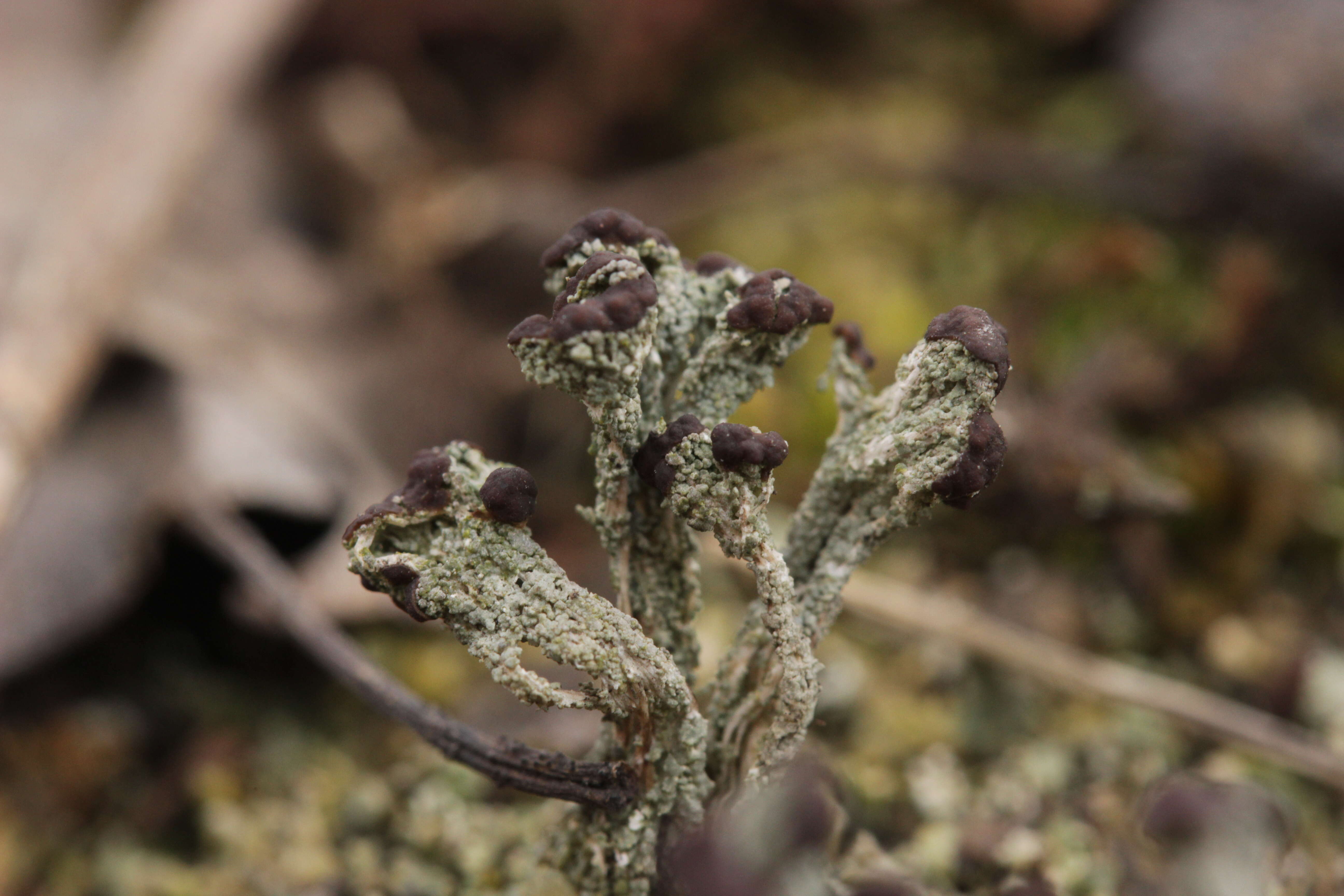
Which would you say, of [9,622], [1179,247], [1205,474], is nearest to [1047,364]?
[1205,474]

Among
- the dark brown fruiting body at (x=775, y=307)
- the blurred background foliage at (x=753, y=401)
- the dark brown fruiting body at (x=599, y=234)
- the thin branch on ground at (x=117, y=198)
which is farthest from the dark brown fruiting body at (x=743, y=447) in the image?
the thin branch on ground at (x=117, y=198)

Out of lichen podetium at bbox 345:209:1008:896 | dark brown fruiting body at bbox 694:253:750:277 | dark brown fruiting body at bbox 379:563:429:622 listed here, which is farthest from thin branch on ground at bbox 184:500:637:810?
dark brown fruiting body at bbox 694:253:750:277

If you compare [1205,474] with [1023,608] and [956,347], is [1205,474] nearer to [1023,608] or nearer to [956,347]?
[1023,608]

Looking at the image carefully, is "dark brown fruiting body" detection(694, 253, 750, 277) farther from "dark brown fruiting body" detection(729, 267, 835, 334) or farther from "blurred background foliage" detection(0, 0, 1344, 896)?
"blurred background foliage" detection(0, 0, 1344, 896)

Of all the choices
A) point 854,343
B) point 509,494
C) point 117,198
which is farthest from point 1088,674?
point 117,198

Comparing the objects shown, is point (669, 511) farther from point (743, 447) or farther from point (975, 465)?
point (975, 465)
